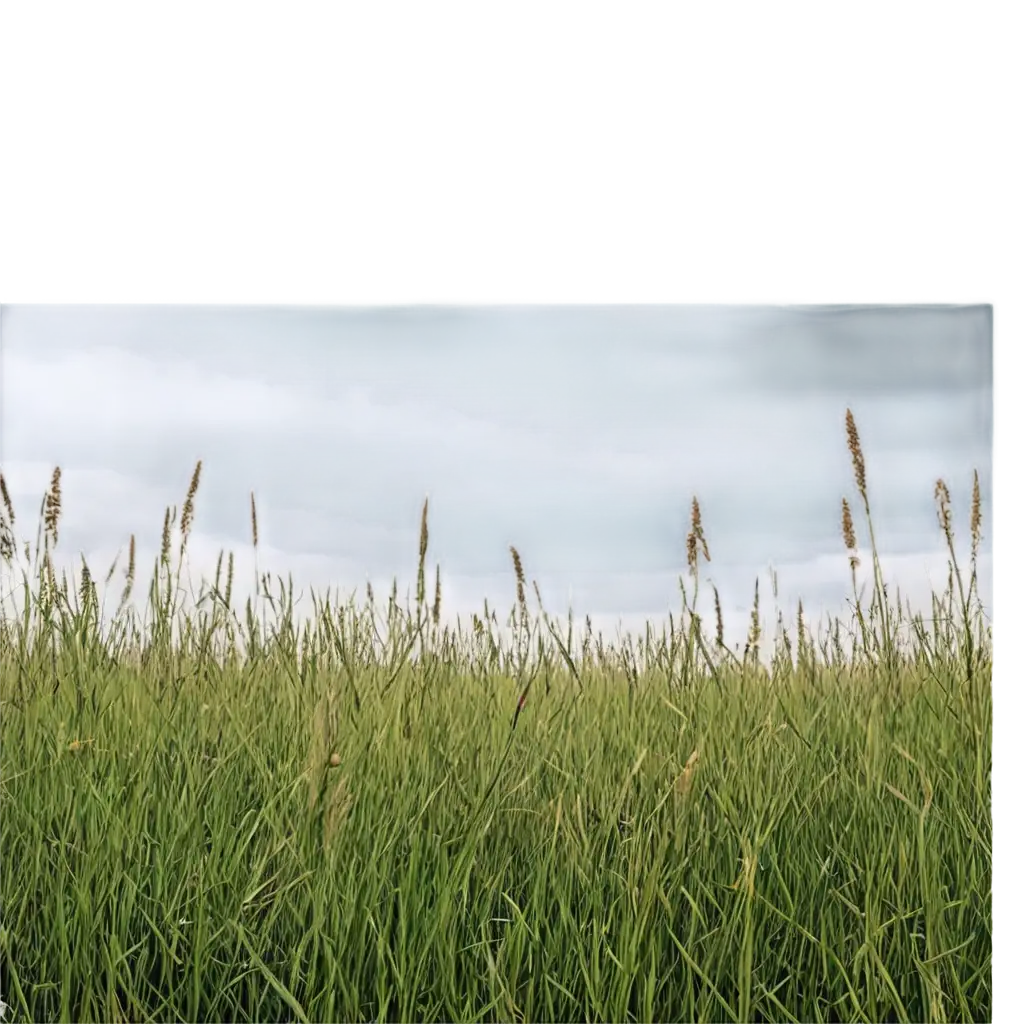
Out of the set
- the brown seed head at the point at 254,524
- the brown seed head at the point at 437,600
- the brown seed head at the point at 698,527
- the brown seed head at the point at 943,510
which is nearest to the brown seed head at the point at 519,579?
the brown seed head at the point at 437,600

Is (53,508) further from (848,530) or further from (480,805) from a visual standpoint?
(848,530)

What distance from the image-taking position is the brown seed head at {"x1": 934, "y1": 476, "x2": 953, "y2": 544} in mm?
2857

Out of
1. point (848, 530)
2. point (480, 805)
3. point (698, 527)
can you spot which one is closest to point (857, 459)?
point (848, 530)

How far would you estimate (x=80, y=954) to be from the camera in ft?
8.98

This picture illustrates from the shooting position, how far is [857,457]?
2891 millimetres

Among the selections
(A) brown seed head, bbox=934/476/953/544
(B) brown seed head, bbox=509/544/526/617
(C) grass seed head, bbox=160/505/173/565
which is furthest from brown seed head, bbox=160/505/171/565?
(A) brown seed head, bbox=934/476/953/544

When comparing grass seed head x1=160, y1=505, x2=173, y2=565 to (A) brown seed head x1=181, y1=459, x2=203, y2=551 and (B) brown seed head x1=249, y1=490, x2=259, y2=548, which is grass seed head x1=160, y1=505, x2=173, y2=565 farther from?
(B) brown seed head x1=249, y1=490, x2=259, y2=548

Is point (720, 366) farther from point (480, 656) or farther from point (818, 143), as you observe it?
point (480, 656)

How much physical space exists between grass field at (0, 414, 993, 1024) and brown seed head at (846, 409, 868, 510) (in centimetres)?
1

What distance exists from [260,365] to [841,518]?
1.45m

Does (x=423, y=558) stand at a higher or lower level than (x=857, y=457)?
lower

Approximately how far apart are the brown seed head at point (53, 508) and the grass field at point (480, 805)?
2cm

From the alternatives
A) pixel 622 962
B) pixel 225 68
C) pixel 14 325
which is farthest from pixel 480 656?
pixel 225 68

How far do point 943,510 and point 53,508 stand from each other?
2.13 metres
